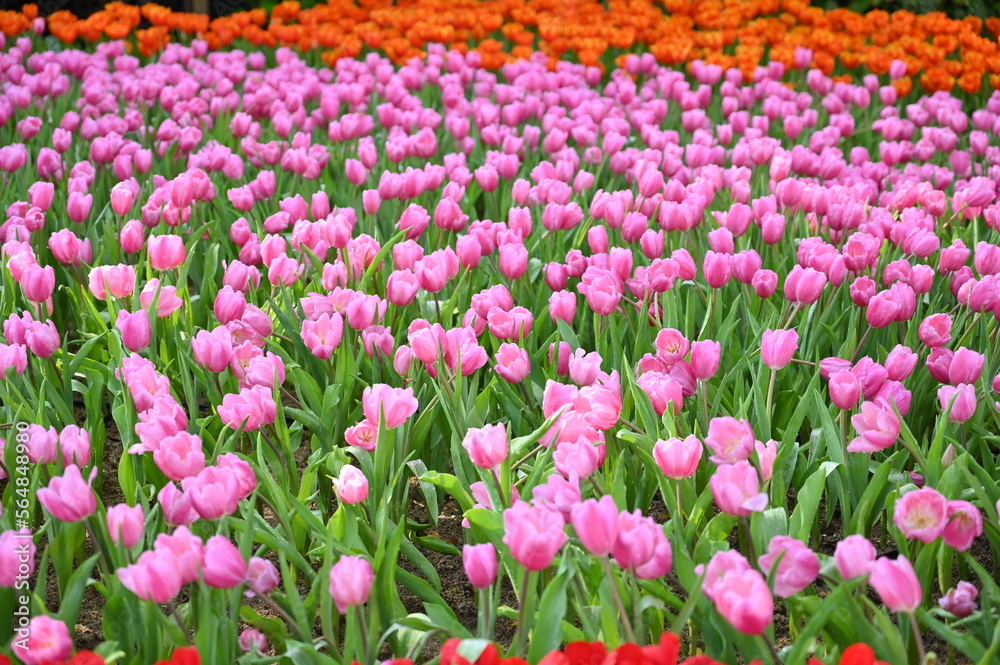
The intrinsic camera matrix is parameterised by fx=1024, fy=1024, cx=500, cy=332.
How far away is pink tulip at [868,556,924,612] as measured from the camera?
1.15m

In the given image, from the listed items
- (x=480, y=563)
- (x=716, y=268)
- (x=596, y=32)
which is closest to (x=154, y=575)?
(x=480, y=563)

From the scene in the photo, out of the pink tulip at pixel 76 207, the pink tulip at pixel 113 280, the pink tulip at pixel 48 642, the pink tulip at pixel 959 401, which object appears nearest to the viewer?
the pink tulip at pixel 48 642

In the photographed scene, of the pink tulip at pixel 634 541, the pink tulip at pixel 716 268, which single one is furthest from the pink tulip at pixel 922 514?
the pink tulip at pixel 716 268

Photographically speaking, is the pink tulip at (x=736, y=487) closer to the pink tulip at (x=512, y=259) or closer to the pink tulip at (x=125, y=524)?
the pink tulip at (x=125, y=524)

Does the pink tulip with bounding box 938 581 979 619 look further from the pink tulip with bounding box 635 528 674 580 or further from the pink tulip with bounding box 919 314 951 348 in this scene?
the pink tulip with bounding box 919 314 951 348

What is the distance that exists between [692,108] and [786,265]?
1.87 metres

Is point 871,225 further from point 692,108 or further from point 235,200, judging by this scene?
point 692,108

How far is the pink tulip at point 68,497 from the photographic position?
4.16 ft

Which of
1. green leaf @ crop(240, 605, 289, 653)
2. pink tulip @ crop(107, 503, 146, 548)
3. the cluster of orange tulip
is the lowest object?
green leaf @ crop(240, 605, 289, 653)

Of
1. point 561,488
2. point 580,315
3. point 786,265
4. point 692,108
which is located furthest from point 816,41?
point 561,488

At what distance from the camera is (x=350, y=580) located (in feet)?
3.96

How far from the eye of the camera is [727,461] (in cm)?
147

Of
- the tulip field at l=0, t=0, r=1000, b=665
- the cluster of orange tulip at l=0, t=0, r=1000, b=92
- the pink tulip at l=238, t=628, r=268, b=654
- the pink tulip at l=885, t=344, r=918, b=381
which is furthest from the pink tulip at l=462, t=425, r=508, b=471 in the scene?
the cluster of orange tulip at l=0, t=0, r=1000, b=92

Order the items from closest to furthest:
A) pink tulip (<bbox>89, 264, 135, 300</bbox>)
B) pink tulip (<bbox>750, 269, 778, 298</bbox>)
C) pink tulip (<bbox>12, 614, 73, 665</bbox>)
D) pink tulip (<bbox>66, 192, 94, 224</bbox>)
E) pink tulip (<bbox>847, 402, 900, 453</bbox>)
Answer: pink tulip (<bbox>12, 614, 73, 665</bbox>) → pink tulip (<bbox>847, 402, 900, 453</bbox>) → pink tulip (<bbox>89, 264, 135, 300</bbox>) → pink tulip (<bbox>750, 269, 778, 298</bbox>) → pink tulip (<bbox>66, 192, 94, 224</bbox>)
